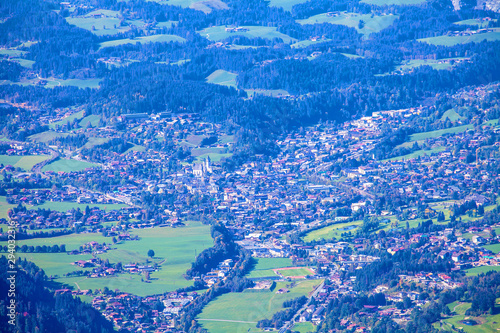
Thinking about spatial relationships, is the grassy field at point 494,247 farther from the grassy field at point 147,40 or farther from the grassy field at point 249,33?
the grassy field at point 147,40

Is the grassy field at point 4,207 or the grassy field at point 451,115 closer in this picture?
the grassy field at point 4,207

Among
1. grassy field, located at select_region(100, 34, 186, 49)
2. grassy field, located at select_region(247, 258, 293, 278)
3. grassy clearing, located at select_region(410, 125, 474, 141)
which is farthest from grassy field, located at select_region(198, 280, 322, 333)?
grassy field, located at select_region(100, 34, 186, 49)

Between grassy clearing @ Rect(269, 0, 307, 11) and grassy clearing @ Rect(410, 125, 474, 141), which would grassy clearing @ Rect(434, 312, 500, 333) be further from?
grassy clearing @ Rect(269, 0, 307, 11)

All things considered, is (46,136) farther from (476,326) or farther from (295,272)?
(476,326)

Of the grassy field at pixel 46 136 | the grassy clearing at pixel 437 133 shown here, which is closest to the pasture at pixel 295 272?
the grassy clearing at pixel 437 133

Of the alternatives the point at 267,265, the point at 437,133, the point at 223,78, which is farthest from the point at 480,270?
the point at 223,78

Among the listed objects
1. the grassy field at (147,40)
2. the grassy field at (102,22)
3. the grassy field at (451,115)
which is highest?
the grassy field at (102,22)

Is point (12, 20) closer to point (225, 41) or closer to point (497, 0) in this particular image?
point (225, 41)
